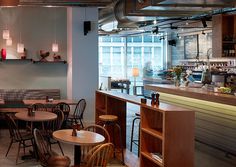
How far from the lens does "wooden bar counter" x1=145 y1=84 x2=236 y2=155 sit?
5.89m

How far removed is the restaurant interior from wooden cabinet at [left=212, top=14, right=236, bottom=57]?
0.09 feet

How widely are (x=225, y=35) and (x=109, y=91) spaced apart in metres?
4.21

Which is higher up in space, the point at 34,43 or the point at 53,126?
the point at 34,43

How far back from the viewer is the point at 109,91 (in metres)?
7.30

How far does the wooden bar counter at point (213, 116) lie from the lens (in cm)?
589

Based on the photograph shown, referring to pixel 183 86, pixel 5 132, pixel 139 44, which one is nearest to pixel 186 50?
pixel 139 44

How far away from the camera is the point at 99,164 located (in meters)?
4.04

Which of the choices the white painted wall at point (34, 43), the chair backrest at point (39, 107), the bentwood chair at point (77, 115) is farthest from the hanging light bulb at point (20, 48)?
the bentwood chair at point (77, 115)

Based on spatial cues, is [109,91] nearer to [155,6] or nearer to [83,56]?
[155,6]

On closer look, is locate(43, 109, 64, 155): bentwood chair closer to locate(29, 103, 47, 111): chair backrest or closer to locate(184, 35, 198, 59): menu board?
locate(29, 103, 47, 111): chair backrest

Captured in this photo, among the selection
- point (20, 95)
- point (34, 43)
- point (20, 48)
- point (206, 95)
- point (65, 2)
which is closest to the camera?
point (206, 95)

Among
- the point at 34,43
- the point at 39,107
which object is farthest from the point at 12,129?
the point at 34,43

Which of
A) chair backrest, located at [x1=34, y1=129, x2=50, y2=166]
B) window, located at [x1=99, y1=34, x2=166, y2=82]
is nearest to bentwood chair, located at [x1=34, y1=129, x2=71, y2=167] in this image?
chair backrest, located at [x1=34, y1=129, x2=50, y2=166]

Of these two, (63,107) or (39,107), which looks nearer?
(63,107)
